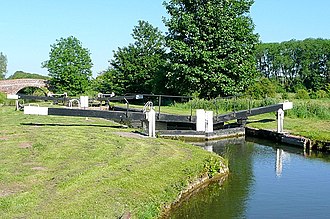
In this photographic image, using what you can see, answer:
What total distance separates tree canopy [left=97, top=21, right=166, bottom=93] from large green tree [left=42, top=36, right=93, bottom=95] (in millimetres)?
5838

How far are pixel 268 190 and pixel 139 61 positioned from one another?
109ft

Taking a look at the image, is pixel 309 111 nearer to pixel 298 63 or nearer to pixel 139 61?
pixel 139 61

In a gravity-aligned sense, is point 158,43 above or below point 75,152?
above

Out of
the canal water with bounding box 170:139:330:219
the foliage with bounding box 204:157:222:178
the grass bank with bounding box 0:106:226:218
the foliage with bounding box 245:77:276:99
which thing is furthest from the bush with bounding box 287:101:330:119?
the foliage with bounding box 204:157:222:178

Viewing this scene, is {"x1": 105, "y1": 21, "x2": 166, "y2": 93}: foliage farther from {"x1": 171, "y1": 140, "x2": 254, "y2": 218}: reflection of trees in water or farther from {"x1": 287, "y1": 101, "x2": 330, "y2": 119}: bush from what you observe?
{"x1": 171, "y1": 140, "x2": 254, "y2": 218}: reflection of trees in water

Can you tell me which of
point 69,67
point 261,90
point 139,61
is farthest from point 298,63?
point 69,67

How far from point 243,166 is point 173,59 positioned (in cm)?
2200

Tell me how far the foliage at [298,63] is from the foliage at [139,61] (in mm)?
22944

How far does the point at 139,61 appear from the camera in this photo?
43469 millimetres

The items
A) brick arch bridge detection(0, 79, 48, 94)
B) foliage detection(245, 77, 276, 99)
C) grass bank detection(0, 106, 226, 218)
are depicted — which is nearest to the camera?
grass bank detection(0, 106, 226, 218)

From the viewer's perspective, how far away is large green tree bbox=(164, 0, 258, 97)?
33.3m

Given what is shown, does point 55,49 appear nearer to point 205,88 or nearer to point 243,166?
point 205,88

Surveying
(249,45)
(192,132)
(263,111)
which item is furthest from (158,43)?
(192,132)

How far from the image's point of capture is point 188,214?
9.05 metres
